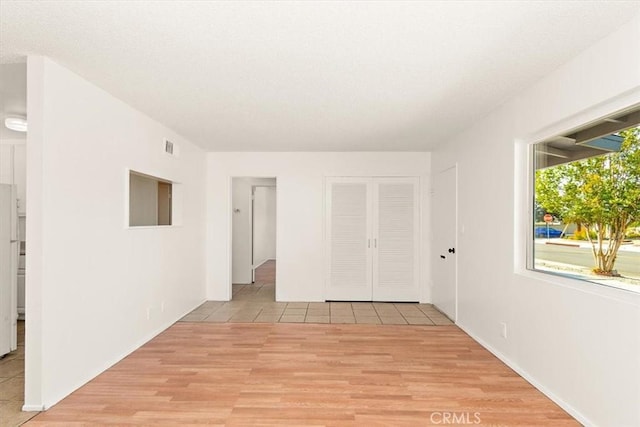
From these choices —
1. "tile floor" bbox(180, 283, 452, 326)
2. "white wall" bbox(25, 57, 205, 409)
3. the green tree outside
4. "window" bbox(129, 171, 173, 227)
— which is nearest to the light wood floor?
"white wall" bbox(25, 57, 205, 409)

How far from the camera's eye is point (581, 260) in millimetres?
2658

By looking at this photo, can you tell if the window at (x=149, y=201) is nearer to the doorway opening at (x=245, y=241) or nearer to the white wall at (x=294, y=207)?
the white wall at (x=294, y=207)

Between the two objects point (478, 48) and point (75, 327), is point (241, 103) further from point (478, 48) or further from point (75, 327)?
point (75, 327)

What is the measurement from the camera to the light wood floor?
247 centimetres

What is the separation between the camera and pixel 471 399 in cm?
271

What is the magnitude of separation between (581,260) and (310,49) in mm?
2371

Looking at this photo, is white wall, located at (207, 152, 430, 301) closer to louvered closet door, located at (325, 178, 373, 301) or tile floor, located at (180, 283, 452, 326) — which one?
louvered closet door, located at (325, 178, 373, 301)

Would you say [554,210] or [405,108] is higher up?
[405,108]

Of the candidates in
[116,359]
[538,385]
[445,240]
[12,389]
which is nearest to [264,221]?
[445,240]

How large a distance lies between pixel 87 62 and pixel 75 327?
196cm

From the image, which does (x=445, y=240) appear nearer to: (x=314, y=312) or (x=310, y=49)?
(x=314, y=312)

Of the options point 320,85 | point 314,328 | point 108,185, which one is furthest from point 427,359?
point 108,185

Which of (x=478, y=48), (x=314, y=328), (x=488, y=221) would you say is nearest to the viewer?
(x=478, y=48)

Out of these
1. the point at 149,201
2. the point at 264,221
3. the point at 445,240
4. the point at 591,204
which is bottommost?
the point at 445,240
